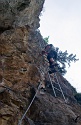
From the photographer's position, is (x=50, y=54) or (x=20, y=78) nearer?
(x=20, y=78)

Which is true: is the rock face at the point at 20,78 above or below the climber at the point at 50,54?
below

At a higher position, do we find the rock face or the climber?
the climber

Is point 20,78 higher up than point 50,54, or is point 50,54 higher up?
point 50,54

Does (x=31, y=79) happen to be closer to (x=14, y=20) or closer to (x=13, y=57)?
(x=13, y=57)

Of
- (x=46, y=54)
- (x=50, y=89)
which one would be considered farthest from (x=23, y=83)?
(x=46, y=54)

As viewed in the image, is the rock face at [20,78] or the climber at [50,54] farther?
the climber at [50,54]

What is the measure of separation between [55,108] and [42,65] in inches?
173

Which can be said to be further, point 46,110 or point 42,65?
point 42,65

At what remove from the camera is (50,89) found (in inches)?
645

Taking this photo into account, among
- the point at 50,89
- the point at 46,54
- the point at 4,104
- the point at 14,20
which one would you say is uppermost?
the point at 46,54

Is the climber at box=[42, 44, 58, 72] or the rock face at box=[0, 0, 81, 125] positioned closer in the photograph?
the rock face at box=[0, 0, 81, 125]

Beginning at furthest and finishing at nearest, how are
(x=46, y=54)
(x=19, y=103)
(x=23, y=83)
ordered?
(x=46, y=54)
(x=23, y=83)
(x=19, y=103)

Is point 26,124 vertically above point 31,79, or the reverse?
point 31,79

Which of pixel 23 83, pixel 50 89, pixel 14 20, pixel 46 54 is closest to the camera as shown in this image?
pixel 14 20
